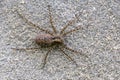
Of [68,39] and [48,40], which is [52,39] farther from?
[68,39]

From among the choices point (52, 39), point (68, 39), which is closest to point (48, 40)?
point (52, 39)

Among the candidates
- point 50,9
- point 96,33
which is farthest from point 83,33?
point 50,9

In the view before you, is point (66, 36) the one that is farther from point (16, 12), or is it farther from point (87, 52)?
point (16, 12)

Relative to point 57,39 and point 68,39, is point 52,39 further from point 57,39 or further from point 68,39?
point 68,39
